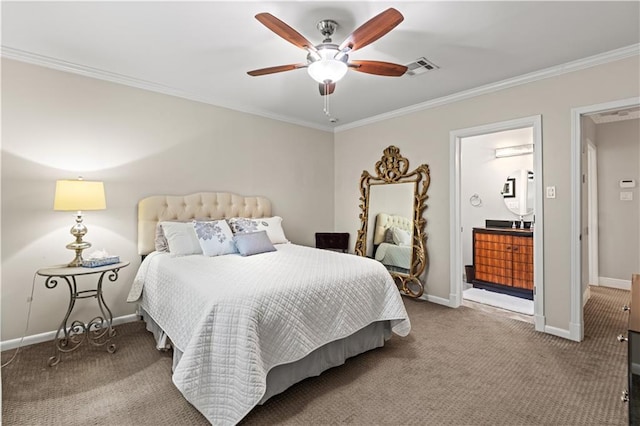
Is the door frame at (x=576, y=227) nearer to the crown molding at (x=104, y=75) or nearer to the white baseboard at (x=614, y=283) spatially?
the white baseboard at (x=614, y=283)

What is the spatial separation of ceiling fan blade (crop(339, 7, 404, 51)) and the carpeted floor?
2.25 metres

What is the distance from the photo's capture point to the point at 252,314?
174 centimetres

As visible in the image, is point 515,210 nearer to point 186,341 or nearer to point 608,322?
point 608,322

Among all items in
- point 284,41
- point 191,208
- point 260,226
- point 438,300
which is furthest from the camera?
point 438,300

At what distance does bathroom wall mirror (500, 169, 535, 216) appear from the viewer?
183 inches

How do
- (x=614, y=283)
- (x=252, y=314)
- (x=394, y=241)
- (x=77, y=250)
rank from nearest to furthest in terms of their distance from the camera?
(x=252, y=314) → (x=77, y=250) → (x=394, y=241) → (x=614, y=283)

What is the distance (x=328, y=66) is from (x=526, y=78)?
2.29 m

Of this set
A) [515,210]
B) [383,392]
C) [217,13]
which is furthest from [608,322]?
[217,13]

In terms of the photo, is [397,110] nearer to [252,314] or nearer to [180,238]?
[180,238]

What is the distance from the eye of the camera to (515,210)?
4.74 meters

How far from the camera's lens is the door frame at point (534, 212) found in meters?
3.02

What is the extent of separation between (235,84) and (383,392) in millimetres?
3153

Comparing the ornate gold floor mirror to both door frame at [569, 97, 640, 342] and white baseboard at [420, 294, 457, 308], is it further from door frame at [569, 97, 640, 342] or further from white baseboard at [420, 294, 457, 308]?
door frame at [569, 97, 640, 342]

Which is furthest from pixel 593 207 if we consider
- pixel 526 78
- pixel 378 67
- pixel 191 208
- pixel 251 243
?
pixel 191 208
